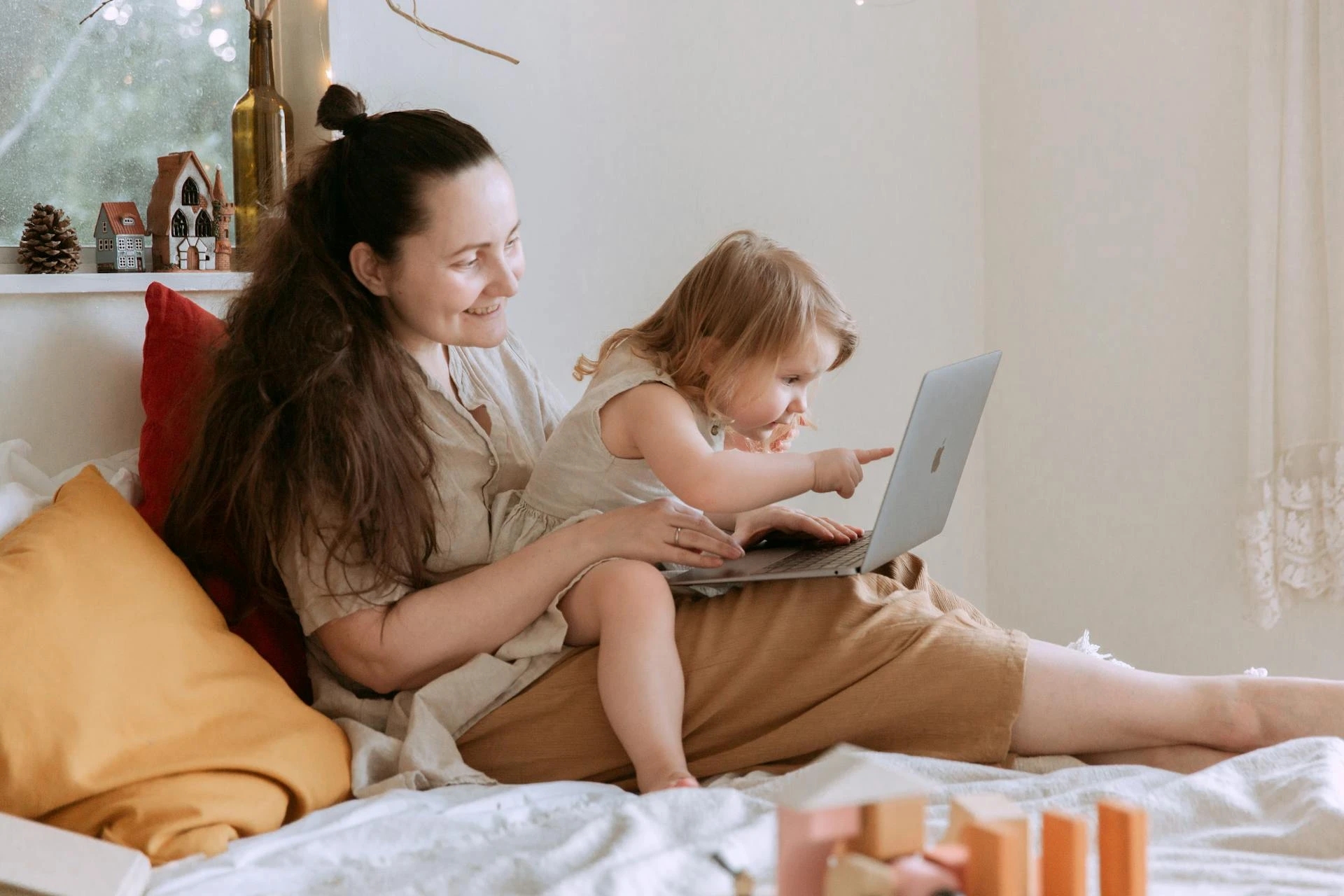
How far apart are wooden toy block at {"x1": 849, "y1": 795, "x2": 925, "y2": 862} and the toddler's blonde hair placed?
103cm

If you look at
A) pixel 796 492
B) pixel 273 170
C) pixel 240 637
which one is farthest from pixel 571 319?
pixel 240 637

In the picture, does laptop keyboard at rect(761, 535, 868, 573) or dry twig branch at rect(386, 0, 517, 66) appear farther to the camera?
dry twig branch at rect(386, 0, 517, 66)

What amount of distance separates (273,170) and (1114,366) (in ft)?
5.63

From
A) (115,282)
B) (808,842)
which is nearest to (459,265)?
(115,282)

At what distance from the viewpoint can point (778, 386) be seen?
173 cm

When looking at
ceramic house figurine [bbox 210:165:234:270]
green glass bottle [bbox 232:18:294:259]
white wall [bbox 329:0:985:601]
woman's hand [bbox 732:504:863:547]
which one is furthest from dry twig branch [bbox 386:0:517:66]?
woman's hand [bbox 732:504:863:547]

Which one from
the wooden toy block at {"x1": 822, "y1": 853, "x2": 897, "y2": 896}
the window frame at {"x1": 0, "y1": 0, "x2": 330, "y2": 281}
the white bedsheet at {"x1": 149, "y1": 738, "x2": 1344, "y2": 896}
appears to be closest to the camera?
the wooden toy block at {"x1": 822, "y1": 853, "x2": 897, "y2": 896}

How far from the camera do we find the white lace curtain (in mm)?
2227

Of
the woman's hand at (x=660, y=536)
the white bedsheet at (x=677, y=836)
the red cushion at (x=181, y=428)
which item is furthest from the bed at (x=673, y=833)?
the woman's hand at (x=660, y=536)

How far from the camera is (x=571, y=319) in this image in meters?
2.39

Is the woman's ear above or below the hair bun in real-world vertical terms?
below

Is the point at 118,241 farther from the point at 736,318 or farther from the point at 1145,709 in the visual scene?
the point at 1145,709

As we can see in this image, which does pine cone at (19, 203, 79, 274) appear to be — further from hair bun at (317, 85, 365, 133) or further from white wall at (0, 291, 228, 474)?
hair bun at (317, 85, 365, 133)

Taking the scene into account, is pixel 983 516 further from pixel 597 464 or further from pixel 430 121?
pixel 430 121
